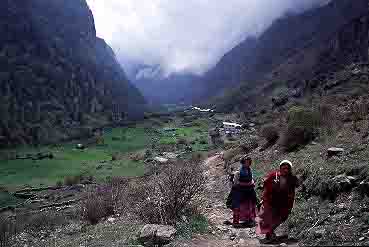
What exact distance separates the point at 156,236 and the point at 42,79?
142895 mm

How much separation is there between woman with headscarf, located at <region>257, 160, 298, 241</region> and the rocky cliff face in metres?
108

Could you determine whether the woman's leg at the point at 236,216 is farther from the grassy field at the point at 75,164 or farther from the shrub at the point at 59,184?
the shrub at the point at 59,184

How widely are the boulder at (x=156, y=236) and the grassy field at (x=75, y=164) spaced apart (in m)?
51.0

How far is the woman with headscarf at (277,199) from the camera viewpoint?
9.59 m

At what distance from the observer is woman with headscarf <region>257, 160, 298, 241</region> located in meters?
9.59

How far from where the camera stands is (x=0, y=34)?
463ft

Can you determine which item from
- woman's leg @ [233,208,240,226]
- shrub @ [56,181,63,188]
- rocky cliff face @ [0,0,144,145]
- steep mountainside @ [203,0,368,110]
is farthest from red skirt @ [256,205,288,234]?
rocky cliff face @ [0,0,144,145]

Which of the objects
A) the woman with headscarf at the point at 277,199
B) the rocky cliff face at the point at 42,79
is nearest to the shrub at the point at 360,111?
the woman with headscarf at the point at 277,199

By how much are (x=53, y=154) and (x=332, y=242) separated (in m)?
95.1

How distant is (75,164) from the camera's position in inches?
3369

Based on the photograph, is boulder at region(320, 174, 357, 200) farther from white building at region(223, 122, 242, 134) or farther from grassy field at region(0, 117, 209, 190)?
white building at region(223, 122, 242, 134)

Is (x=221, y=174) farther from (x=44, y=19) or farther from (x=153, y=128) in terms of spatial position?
(x=44, y=19)

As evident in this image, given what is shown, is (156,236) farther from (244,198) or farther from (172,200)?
(244,198)

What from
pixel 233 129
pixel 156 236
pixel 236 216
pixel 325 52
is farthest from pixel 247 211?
pixel 325 52
